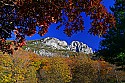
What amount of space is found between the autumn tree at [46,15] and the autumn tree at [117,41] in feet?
55.7

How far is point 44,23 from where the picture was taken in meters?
5.48

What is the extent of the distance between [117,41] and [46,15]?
61.6ft

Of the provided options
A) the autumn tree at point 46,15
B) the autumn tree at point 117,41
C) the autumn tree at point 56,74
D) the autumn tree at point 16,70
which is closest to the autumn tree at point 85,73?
the autumn tree at point 56,74

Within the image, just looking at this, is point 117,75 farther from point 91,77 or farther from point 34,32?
point 34,32

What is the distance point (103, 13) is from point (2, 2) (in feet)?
6.57

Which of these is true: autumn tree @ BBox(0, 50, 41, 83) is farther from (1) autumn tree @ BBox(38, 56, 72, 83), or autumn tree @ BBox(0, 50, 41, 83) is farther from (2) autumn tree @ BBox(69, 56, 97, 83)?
(2) autumn tree @ BBox(69, 56, 97, 83)

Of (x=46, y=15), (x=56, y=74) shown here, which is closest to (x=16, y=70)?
(x=56, y=74)

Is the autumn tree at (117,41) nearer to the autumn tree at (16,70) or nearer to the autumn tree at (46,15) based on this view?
the autumn tree at (46,15)

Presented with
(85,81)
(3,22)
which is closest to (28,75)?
(85,81)

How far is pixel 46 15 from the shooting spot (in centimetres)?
527

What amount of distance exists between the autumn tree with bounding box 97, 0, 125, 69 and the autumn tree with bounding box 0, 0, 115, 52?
1698 centimetres

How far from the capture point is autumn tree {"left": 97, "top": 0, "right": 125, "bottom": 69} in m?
22.8

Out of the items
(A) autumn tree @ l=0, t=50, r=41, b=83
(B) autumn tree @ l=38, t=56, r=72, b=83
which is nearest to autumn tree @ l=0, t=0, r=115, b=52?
(A) autumn tree @ l=0, t=50, r=41, b=83

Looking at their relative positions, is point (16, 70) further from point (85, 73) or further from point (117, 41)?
point (117, 41)
